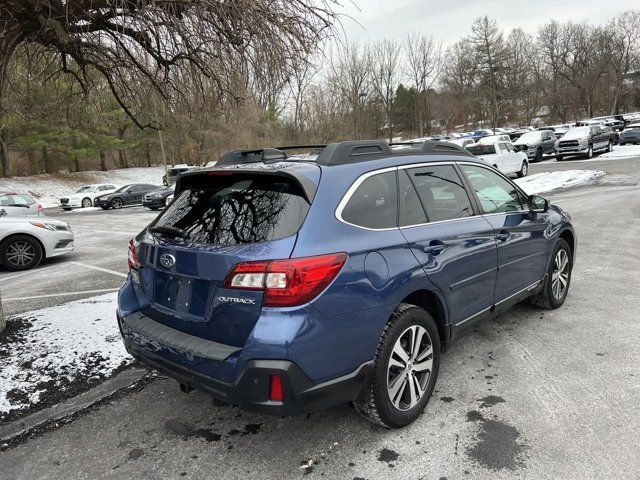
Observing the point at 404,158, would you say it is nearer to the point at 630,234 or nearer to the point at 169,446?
the point at 169,446

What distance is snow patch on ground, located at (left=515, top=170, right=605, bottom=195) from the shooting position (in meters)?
17.7

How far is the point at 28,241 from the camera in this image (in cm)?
903

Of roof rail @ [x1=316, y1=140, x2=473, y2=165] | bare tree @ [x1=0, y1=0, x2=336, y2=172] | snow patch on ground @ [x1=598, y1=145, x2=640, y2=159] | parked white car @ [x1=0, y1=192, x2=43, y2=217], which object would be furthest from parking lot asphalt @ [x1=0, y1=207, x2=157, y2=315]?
snow patch on ground @ [x1=598, y1=145, x2=640, y2=159]

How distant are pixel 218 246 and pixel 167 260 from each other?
421 millimetres

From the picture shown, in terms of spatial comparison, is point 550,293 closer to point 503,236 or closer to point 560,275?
point 560,275

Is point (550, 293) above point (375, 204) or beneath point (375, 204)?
beneath

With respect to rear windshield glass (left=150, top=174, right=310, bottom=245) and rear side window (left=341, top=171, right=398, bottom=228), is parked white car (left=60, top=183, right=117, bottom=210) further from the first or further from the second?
rear side window (left=341, top=171, right=398, bottom=228)

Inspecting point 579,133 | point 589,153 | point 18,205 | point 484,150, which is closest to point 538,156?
point 579,133

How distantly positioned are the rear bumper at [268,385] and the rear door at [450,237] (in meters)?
0.89

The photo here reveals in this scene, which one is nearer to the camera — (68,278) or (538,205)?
Result: (538,205)

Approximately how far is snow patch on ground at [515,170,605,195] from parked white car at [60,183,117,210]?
24.0 metres

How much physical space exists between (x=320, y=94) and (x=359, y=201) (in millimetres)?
41506

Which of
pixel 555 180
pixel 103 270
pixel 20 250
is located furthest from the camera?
pixel 555 180

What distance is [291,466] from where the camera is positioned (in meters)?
2.70
